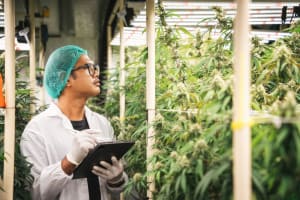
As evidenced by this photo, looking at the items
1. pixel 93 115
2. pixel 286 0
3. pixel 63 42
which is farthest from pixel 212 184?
pixel 63 42

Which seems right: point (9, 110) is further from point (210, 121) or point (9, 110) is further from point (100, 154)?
point (210, 121)

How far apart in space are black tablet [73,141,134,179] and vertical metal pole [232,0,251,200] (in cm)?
103

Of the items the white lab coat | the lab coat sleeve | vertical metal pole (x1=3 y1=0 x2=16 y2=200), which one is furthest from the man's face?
vertical metal pole (x1=3 y1=0 x2=16 y2=200)

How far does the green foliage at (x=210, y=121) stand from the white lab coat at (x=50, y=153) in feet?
1.14

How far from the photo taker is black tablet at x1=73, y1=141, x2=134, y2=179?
2.22 m

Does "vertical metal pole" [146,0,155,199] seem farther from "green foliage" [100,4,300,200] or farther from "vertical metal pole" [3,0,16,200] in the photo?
"vertical metal pole" [3,0,16,200]

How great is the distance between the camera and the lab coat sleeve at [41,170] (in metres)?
2.34

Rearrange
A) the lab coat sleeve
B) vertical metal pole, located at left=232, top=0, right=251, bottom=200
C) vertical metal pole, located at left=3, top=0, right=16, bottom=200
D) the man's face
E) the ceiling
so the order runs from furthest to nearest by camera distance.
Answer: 1. the ceiling
2. the man's face
3. the lab coat sleeve
4. vertical metal pole, located at left=3, top=0, right=16, bottom=200
5. vertical metal pole, located at left=232, top=0, right=251, bottom=200

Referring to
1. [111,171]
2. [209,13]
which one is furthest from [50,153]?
[209,13]

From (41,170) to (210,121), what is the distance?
119cm

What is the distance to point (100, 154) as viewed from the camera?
2.29 m

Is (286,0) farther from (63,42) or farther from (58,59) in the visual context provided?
(63,42)

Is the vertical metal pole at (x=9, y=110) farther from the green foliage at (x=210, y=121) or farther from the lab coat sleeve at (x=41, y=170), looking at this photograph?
the green foliage at (x=210, y=121)

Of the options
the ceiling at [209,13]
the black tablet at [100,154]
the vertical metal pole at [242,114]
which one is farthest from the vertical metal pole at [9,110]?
the vertical metal pole at [242,114]
